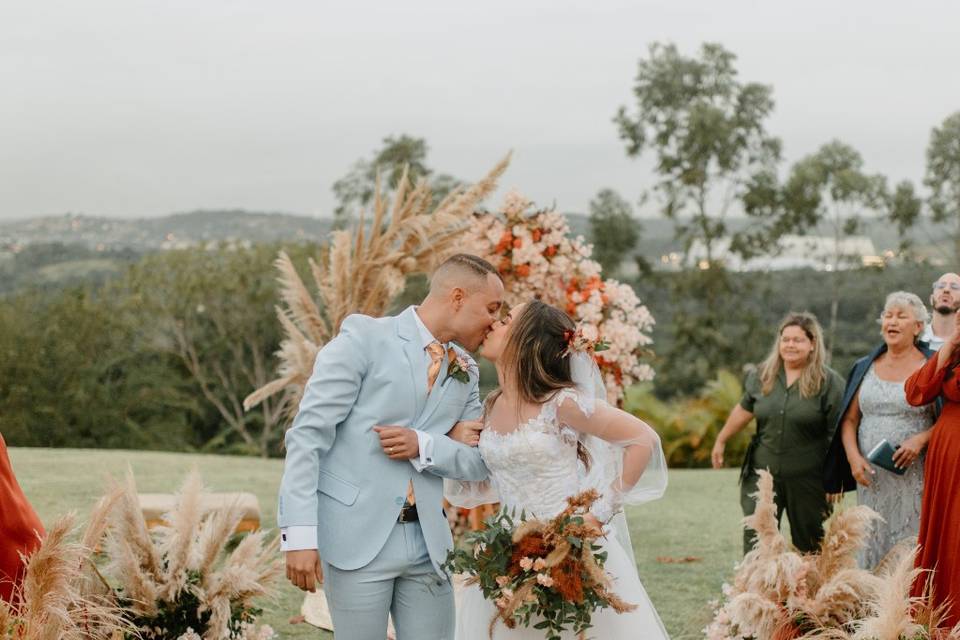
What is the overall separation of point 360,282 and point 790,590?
4.16 metres

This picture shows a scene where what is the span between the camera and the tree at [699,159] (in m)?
26.2

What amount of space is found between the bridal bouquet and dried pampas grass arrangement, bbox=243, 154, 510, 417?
377 centimetres

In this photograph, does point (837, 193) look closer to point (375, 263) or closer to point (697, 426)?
point (697, 426)

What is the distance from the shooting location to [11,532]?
3.97 meters

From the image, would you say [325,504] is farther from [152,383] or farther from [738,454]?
[152,383]

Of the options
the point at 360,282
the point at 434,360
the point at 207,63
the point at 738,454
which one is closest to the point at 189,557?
the point at 434,360

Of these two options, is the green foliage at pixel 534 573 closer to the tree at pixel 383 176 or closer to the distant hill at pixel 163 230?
the tree at pixel 383 176

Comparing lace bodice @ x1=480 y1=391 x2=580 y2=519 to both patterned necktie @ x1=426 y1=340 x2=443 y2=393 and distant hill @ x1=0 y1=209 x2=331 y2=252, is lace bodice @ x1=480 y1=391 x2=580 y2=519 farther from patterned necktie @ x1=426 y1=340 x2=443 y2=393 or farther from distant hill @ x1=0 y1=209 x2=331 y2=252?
distant hill @ x1=0 y1=209 x2=331 y2=252

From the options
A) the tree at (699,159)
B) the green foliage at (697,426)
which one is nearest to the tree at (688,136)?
the tree at (699,159)

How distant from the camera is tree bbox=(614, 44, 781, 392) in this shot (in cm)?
2623

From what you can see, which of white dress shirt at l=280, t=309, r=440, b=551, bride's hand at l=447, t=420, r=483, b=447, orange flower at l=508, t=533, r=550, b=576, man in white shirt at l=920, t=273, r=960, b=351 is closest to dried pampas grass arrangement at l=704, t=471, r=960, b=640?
orange flower at l=508, t=533, r=550, b=576

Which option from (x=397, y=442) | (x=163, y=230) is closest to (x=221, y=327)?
(x=163, y=230)

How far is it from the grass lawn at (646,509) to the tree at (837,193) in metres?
13.1

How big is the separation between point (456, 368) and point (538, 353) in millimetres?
367
